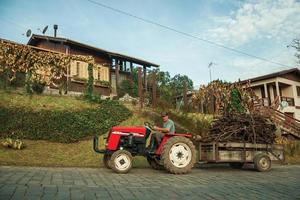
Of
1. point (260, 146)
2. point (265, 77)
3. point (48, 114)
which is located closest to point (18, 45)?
point (48, 114)

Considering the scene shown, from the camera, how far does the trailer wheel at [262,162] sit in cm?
890

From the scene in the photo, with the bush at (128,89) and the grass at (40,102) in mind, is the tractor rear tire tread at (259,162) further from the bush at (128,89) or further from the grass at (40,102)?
the bush at (128,89)

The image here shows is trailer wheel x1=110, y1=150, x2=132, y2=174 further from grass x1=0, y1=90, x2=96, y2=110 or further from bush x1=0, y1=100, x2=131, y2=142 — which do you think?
grass x1=0, y1=90, x2=96, y2=110

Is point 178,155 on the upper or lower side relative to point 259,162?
upper

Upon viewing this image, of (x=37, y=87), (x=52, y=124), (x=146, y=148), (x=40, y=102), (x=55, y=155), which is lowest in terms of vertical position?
(x=55, y=155)

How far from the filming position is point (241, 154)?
898cm

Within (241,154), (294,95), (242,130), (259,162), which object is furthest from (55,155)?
(294,95)

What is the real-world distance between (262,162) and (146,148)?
3.67m

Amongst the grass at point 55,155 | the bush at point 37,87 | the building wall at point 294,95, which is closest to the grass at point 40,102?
the bush at point 37,87

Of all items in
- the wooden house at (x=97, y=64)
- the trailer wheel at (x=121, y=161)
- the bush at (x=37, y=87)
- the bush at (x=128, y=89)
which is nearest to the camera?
the trailer wheel at (x=121, y=161)

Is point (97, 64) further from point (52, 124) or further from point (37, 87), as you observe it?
point (52, 124)

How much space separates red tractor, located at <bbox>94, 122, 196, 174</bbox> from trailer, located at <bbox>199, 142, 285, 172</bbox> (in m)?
0.93

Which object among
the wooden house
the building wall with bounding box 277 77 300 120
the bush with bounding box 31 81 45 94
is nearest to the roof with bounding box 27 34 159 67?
the wooden house

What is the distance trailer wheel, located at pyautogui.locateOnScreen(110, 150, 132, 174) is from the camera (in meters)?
7.50
